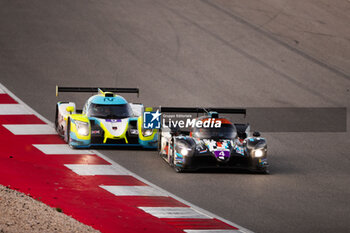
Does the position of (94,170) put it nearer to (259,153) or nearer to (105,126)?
(105,126)

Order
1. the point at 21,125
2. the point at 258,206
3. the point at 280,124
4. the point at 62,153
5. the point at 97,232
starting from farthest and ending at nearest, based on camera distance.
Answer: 1. the point at 280,124
2. the point at 21,125
3. the point at 62,153
4. the point at 258,206
5. the point at 97,232

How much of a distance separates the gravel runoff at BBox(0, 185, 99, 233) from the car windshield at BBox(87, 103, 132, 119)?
7.89 m

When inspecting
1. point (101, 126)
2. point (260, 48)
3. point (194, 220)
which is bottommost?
point (194, 220)

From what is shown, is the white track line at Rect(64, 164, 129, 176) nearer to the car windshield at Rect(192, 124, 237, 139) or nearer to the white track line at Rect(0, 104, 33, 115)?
the car windshield at Rect(192, 124, 237, 139)

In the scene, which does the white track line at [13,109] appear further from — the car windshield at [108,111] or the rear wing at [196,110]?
the rear wing at [196,110]

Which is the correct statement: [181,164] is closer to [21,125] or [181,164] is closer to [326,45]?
[21,125]

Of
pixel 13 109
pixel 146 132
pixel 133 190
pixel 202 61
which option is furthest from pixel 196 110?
pixel 202 61

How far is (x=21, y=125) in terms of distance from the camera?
2361cm

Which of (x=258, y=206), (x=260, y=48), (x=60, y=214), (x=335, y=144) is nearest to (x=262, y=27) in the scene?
(x=260, y=48)

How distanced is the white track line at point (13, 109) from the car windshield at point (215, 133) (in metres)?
7.17

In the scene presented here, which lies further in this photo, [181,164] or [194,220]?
[181,164]

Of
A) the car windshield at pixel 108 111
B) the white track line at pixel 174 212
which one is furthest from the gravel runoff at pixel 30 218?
the car windshield at pixel 108 111

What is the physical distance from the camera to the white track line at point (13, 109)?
24828 millimetres

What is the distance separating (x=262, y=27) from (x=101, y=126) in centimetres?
1659
